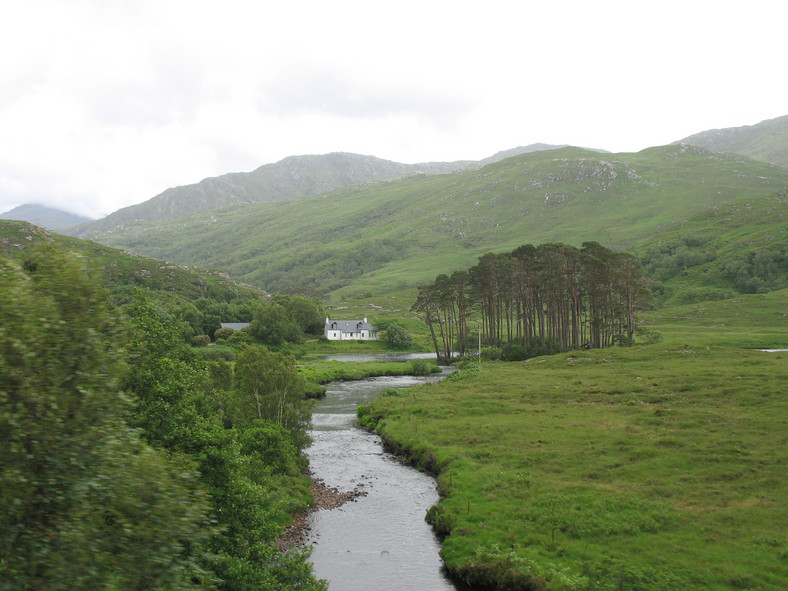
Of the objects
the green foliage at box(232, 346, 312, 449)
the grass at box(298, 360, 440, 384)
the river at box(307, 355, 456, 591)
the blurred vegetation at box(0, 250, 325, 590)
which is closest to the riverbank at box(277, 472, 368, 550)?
the river at box(307, 355, 456, 591)

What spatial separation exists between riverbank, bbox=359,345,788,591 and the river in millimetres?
1652

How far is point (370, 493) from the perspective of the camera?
41.6 m

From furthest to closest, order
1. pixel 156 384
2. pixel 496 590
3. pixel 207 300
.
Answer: pixel 207 300, pixel 496 590, pixel 156 384

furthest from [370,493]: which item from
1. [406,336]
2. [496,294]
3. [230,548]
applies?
[406,336]

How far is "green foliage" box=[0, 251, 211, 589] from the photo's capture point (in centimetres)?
991

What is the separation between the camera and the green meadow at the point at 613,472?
26.4 metres


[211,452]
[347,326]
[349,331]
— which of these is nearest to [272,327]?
[349,331]

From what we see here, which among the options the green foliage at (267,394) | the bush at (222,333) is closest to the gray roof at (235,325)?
the bush at (222,333)

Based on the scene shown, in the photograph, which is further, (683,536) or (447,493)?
(447,493)

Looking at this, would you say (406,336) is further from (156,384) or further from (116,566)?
(116,566)

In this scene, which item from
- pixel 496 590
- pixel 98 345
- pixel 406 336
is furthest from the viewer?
pixel 406 336

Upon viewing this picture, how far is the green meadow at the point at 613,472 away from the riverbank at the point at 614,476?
0.10 metres

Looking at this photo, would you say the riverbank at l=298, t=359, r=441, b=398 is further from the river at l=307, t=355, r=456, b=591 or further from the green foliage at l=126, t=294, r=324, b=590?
the green foliage at l=126, t=294, r=324, b=590

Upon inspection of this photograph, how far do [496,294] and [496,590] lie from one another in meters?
102
